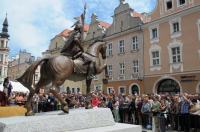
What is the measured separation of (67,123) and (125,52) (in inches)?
1033

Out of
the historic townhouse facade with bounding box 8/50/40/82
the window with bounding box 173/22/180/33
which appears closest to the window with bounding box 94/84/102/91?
the window with bounding box 173/22/180/33

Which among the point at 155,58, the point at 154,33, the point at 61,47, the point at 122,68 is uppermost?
the point at 61,47

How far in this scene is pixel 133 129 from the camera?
5617mm

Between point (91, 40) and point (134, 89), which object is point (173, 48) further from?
point (91, 40)

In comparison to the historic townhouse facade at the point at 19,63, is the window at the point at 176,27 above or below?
below

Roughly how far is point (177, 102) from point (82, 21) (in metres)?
8.00

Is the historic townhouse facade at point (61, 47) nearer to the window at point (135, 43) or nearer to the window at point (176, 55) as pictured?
the window at point (135, 43)

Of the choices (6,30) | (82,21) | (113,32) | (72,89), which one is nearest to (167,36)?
(113,32)

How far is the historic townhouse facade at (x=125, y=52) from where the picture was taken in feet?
95.1

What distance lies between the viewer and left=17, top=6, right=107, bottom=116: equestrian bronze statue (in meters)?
5.53

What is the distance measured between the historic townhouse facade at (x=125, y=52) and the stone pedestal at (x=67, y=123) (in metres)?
22.6

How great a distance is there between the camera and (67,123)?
5.09 metres

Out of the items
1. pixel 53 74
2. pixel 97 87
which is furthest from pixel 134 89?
pixel 53 74

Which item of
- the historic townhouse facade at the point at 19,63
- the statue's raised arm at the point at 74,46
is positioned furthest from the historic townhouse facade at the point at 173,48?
the historic townhouse facade at the point at 19,63
